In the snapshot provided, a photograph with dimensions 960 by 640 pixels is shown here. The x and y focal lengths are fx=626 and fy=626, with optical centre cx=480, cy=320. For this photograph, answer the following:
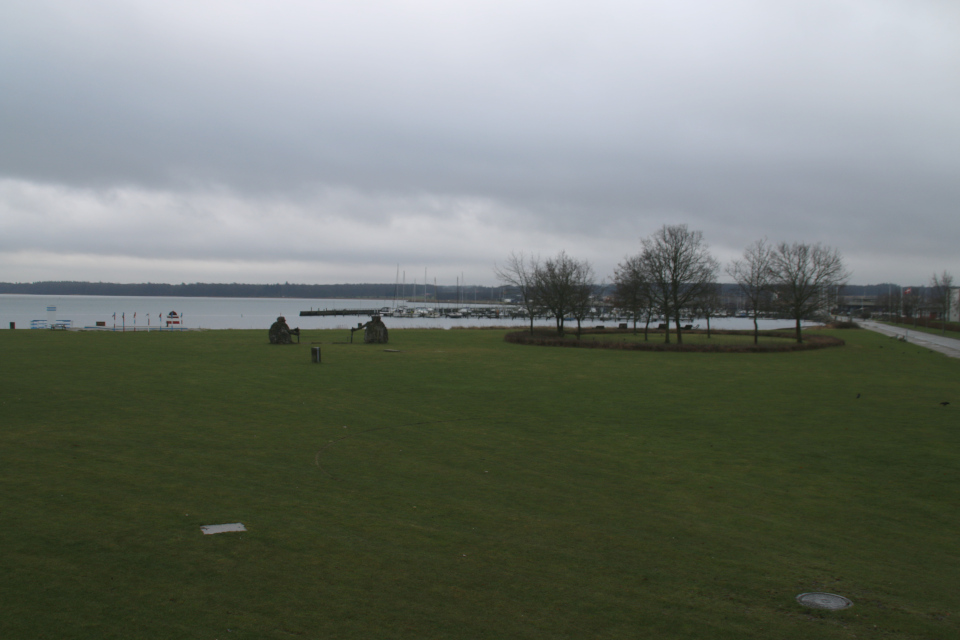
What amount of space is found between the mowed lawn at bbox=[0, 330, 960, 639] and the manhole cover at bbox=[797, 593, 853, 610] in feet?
0.39

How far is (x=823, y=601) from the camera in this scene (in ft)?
19.8

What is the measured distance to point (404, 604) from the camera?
5520mm

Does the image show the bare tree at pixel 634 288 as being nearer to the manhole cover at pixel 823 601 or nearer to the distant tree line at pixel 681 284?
the distant tree line at pixel 681 284

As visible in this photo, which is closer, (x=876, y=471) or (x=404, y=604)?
(x=404, y=604)

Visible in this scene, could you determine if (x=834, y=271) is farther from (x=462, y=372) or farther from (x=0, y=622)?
(x=0, y=622)

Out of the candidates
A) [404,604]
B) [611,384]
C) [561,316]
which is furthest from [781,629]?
[561,316]

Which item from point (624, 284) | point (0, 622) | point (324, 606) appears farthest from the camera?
point (624, 284)

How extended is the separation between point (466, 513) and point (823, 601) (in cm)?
415

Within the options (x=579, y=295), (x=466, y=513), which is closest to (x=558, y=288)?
(x=579, y=295)

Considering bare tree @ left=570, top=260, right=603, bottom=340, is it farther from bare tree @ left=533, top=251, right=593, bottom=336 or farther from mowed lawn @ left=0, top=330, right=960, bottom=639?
mowed lawn @ left=0, top=330, right=960, bottom=639

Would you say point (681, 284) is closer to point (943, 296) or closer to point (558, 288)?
point (558, 288)

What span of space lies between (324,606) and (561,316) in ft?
154

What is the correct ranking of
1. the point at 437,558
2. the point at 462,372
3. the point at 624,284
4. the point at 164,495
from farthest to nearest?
the point at 624,284 → the point at 462,372 → the point at 164,495 → the point at 437,558

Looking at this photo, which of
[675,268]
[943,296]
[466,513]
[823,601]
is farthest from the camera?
[943,296]
